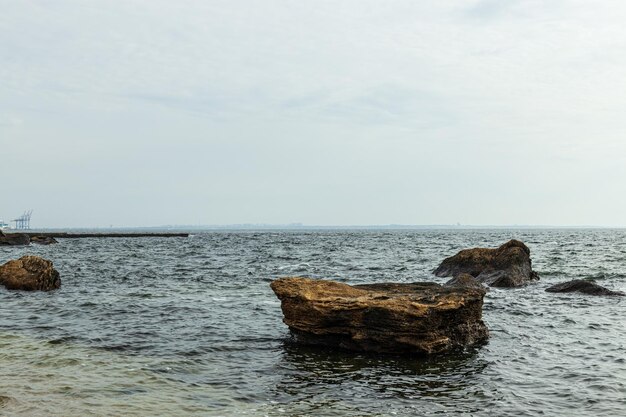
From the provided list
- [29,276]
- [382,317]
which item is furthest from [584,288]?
[29,276]

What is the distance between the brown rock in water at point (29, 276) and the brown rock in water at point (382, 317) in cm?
1803

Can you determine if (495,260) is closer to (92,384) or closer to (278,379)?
(278,379)

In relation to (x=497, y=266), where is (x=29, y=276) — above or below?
below

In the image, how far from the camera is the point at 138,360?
14867 millimetres

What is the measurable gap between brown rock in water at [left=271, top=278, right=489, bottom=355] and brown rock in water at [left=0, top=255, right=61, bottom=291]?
18029mm

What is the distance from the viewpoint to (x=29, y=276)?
29.1 m

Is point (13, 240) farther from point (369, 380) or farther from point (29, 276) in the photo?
point (369, 380)

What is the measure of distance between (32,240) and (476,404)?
11302 centimetres

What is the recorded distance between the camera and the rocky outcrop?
33.3 meters

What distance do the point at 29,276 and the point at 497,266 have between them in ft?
→ 92.8

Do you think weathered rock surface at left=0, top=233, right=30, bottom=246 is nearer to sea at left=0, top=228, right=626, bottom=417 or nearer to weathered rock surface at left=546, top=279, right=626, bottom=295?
sea at left=0, top=228, right=626, bottom=417

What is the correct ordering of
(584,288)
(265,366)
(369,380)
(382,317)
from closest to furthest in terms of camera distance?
(369,380), (265,366), (382,317), (584,288)

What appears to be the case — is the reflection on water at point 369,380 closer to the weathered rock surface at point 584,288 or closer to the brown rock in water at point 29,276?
the weathered rock surface at point 584,288

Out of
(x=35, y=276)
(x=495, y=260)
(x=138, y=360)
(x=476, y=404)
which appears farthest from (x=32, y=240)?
(x=476, y=404)
